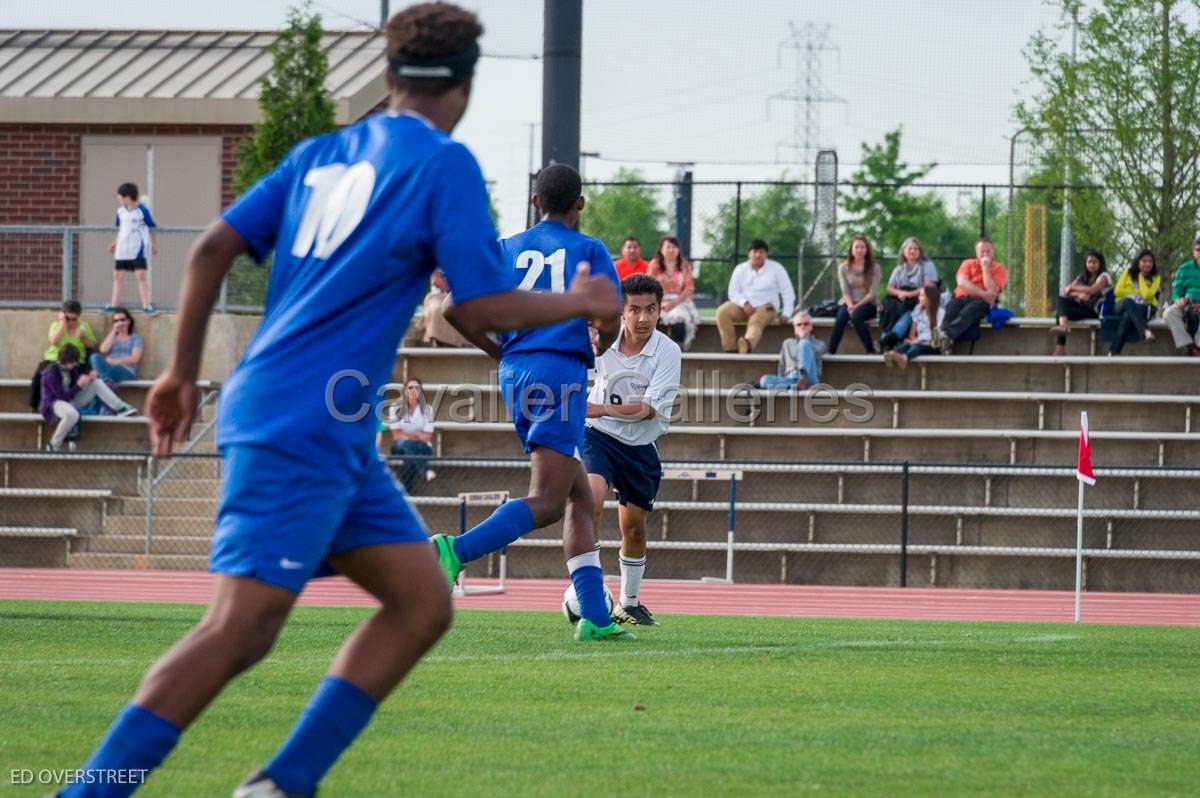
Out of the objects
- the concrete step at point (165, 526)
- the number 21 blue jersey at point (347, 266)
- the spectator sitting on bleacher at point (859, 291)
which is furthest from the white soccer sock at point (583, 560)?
the spectator sitting on bleacher at point (859, 291)

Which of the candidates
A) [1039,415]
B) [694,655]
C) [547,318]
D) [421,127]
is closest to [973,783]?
[547,318]

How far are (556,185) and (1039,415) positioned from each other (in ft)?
42.2

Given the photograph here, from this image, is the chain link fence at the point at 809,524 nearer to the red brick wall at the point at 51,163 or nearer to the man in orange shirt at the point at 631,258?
the man in orange shirt at the point at 631,258

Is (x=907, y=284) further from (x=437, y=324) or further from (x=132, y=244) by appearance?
(x=132, y=244)

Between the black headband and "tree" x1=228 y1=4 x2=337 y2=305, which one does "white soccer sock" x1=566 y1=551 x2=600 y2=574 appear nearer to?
the black headband

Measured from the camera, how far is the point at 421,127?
3.99m

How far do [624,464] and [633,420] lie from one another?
0.29 m

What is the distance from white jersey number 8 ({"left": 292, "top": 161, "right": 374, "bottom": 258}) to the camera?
3.89m

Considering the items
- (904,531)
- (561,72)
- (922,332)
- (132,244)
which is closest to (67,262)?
(132,244)

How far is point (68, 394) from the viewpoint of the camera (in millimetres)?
20047

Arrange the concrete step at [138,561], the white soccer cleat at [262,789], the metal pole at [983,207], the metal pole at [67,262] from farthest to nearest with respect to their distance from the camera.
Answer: the metal pole at [983,207]
the metal pole at [67,262]
the concrete step at [138,561]
the white soccer cleat at [262,789]

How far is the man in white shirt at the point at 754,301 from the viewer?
67.8 feet

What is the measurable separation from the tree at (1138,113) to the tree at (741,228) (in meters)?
4.20

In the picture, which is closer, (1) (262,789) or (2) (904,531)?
(1) (262,789)
